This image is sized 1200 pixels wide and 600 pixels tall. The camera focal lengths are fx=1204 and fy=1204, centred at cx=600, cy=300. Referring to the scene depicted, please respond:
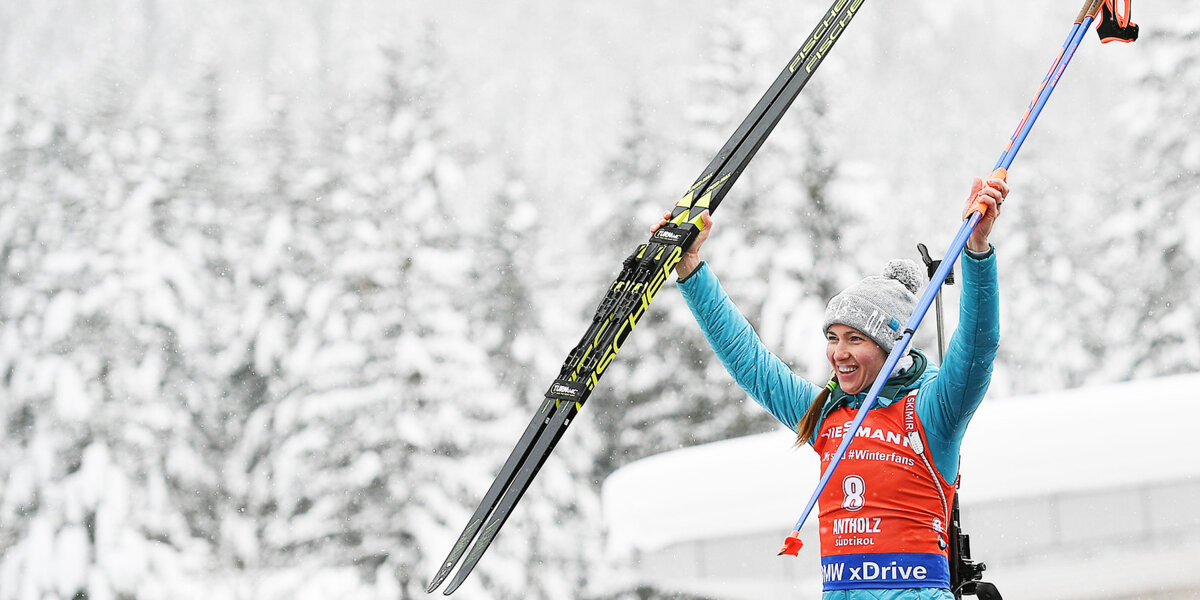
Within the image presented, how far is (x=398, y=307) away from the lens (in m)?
16.0

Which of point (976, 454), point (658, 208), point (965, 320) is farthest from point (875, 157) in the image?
point (965, 320)

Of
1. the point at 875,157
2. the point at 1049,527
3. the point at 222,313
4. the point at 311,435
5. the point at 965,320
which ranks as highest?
the point at 875,157

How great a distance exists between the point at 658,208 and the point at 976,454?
955 centimetres

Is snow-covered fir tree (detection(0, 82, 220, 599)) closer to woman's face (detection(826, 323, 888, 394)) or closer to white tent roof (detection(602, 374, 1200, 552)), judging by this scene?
white tent roof (detection(602, 374, 1200, 552))

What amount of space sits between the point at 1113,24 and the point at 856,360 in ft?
3.92

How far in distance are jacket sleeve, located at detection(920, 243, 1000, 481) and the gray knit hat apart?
0.78ft

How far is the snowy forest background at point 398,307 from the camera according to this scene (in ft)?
50.9

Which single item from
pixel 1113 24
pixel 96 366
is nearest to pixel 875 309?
pixel 1113 24

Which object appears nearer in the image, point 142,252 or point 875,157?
point 142,252

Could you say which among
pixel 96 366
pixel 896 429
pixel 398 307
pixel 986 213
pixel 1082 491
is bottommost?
pixel 896 429

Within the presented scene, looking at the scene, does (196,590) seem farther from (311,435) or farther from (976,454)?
(976,454)

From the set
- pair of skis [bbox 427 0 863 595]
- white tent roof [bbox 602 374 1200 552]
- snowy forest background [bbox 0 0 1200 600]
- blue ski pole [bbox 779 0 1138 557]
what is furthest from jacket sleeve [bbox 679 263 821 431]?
snowy forest background [bbox 0 0 1200 600]

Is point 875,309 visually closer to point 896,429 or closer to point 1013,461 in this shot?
point 896,429

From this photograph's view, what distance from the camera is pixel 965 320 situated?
9.47 feet
